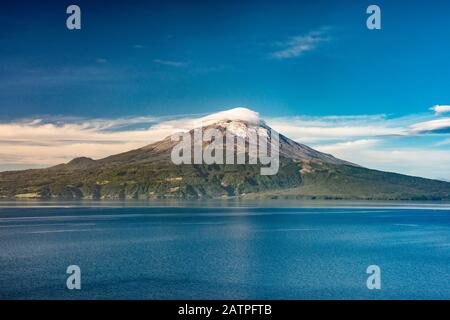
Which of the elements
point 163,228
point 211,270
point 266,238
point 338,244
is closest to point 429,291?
point 211,270

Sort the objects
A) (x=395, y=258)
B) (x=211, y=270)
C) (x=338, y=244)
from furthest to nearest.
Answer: (x=338, y=244) → (x=395, y=258) → (x=211, y=270)
